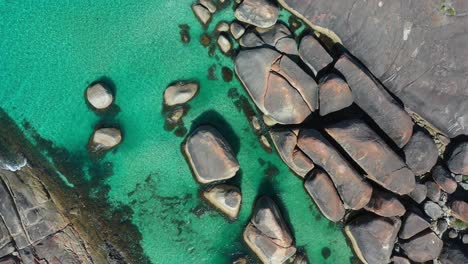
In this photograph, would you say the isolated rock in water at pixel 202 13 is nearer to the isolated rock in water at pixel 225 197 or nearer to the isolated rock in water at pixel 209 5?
the isolated rock in water at pixel 209 5

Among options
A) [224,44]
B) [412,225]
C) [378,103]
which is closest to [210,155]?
[224,44]

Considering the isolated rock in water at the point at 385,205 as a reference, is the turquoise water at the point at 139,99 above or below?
below

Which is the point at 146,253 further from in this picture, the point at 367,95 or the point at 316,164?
the point at 367,95

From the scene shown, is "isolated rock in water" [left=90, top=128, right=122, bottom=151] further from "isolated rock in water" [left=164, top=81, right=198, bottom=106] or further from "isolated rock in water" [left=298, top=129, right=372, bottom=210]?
"isolated rock in water" [left=298, top=129, right=372, bottom=210]

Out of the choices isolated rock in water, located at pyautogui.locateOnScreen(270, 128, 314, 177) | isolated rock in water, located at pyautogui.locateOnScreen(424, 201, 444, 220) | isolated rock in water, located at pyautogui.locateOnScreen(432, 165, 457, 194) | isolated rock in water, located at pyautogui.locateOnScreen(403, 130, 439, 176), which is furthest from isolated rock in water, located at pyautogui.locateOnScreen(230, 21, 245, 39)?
isolated rock in water, located at pyautogui.locateOnScreen(424, 201, 444, 220)

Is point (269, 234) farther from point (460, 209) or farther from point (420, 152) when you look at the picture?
point (460, 209)

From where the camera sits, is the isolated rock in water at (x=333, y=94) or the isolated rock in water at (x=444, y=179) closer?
the isolated rock in water at (x=333, y=94)

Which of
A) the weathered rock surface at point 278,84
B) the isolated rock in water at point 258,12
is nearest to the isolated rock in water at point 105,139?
the weathered rock surface at point 278,84

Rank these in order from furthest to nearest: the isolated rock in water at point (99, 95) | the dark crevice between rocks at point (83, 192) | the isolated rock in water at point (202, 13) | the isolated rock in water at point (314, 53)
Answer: the isolated rock in water at point (202, 13)
the isolated rock in water at point (314, 53)
the dark crevice between rocks at point (83, 192)
the isolated rock in water at point (99, 95)
